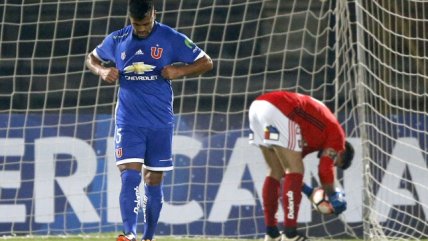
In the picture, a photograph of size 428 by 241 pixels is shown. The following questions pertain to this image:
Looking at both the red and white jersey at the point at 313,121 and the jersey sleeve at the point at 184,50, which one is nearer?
the jersey sleeve at the point at 184,50

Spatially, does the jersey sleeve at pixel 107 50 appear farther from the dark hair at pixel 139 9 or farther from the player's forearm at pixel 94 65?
the dark hair at pixel 139 9

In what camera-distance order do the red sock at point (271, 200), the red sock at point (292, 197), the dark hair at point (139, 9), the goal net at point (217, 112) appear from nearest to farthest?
the dark hair at point (139, 9), the red sock at point (292, 197), the red sock at point (271, 200), the goal net at point (217, 112)

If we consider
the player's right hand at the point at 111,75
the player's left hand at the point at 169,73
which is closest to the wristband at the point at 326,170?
the player's left hand at the point at 169,73

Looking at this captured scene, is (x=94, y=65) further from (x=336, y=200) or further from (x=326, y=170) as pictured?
(x=336, y=200)

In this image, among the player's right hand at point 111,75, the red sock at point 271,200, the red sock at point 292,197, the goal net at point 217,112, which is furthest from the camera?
the goal net at point 217,112

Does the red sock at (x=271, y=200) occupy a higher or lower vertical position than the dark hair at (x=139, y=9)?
lower

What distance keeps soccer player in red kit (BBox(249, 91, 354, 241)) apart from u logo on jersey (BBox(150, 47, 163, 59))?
1959mm

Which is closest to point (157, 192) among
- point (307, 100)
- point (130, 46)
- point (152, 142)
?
point (152, 142)

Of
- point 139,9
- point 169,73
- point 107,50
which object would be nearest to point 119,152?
point 169,73

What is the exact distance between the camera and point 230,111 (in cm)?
1228

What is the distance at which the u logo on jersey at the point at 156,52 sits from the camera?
28.8 feet

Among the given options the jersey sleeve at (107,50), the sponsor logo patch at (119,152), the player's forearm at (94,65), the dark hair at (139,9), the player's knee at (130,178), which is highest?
the dark hair at (139,9)

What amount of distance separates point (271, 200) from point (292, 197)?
0.28m

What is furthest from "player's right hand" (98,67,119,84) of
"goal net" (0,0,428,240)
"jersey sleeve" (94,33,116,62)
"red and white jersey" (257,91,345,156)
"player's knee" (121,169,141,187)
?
"goal net" (0,0,428,240)
